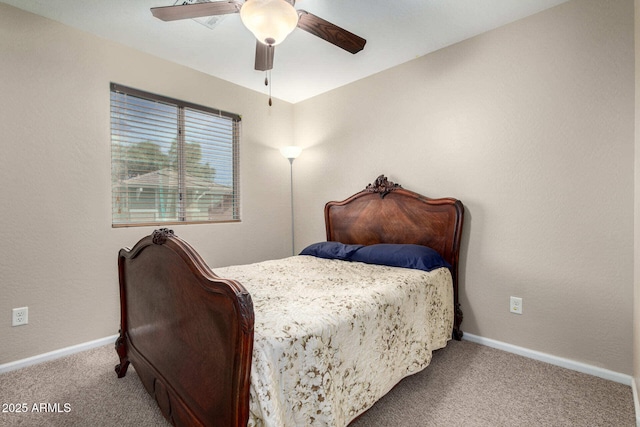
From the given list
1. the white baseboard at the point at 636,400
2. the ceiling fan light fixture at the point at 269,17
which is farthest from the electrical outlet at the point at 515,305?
the ceiling fan light fixture at the point at 269,17

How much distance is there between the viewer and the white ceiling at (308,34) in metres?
2.07

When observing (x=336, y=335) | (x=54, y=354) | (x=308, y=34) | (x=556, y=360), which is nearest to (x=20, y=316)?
(x=54, y=354)

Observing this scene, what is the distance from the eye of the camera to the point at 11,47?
81.6 inches

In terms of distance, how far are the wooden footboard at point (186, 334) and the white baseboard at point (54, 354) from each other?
0.69 m

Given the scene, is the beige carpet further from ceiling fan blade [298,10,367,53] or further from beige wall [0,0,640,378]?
ceiling fan blade [298,10,367,53]

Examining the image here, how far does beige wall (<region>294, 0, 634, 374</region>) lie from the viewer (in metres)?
1.89

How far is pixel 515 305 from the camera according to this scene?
227 centimetres

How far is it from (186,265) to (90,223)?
1.71 m

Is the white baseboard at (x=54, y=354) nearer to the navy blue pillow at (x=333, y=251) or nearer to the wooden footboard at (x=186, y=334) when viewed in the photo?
the wooden footboard at (x=186, y=334)

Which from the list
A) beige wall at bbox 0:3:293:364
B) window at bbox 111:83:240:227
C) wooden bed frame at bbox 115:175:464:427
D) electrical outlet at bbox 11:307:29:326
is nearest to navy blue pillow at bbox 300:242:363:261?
wooden bed frame at bbox 115:175:464:427

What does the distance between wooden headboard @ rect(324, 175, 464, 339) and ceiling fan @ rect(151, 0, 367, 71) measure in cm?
138

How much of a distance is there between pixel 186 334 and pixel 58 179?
1.85 metres

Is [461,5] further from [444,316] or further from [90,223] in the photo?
[90,223]

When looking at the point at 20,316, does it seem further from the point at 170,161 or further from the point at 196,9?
the point at 196,9
